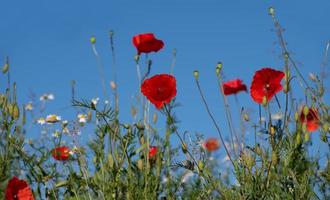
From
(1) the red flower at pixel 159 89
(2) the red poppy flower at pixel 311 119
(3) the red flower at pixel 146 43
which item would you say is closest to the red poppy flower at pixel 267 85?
(2) the red poppy flower at pixel 311 119

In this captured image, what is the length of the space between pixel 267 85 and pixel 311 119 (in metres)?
0.33

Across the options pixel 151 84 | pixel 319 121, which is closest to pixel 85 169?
pixel 151 84

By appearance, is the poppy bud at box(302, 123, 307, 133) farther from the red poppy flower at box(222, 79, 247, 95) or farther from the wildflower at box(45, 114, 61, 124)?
the wildflower at box(45, 114, 61, 124)

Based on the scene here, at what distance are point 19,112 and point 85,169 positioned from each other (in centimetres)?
39

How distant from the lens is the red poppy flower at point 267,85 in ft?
9.32

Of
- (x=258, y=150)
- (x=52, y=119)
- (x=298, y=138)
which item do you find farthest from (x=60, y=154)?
(x=298, y=138)

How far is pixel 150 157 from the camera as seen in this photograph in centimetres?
310

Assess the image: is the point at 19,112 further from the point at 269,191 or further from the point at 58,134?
the point at 269,191

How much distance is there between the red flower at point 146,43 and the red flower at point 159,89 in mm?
561

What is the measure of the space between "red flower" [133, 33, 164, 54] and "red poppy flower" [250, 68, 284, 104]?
0.76 m

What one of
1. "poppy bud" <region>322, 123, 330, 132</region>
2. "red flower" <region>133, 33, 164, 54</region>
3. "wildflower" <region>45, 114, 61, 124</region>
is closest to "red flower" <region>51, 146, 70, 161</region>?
"wildflower" <region>45, 114, 61, 124</region>

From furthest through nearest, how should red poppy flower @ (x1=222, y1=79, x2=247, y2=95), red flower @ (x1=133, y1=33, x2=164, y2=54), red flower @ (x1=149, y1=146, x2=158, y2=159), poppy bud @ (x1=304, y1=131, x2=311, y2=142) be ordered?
red poppy flower @ (x1=222, y1=79, x2=247, y2=95)
red flower @ (x1=133, y1=33, x2=164, y2=54)
red flower @ (x1=149, y1=146, x2=158, y2=159)
poppy bud @ (x1=304, y1=131, x2=311, y2=142)

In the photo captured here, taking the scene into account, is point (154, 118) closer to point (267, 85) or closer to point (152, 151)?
point (152, 151)

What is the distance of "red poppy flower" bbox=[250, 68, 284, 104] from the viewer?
284 centimetres
